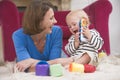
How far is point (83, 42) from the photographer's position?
142cm

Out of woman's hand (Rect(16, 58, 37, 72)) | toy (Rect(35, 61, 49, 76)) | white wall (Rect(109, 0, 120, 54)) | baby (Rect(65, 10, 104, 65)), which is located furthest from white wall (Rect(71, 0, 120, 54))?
toy (Rect(35, 61, 49, 76))

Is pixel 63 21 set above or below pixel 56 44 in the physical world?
above

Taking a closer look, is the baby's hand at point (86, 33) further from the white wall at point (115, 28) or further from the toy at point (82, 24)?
the white wall at point (115, 28)

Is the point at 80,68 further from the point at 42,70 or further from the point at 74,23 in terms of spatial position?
the point at 74,23

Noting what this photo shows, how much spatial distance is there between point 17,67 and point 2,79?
0.23 metres

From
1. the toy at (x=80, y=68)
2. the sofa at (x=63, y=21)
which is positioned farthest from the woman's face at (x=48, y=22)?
→ the sofa at (x=63, y=21)

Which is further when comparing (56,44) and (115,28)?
(115,28)

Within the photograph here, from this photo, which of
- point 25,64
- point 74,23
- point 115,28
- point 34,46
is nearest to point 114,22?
point 115,28

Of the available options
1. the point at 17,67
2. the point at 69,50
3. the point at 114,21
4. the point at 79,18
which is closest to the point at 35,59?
the point at 17,67

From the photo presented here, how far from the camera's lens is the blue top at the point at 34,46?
4.55ft

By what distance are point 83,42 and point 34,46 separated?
254mm

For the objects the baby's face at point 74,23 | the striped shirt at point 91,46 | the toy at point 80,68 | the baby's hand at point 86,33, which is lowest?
the toy at point 80,68

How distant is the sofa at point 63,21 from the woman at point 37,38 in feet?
1.63

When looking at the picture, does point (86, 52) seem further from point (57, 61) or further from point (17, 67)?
point (17, 67)
